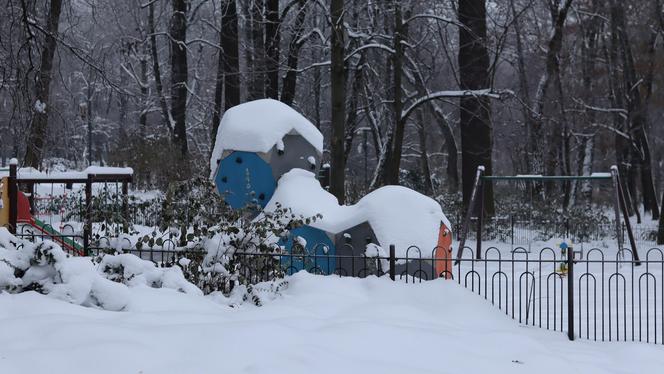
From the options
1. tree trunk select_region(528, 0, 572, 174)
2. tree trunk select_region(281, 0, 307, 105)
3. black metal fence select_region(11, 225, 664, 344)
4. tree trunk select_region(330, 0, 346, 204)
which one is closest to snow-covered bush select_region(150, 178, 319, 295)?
black metal fence select_region(11, 225, 664, 344)

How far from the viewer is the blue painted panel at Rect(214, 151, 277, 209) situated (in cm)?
1132

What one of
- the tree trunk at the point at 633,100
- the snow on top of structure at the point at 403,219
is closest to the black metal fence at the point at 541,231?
the tree trunk at the point at 633,100

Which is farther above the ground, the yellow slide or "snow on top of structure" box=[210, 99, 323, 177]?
"snow on top of structure" box=[210, 99, 323, 177]

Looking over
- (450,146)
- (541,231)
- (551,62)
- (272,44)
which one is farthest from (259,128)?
(450,146)

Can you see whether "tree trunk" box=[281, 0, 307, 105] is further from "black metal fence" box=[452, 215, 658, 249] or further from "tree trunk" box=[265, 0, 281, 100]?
"black metal fence" box=[452, 215, 658, 249]

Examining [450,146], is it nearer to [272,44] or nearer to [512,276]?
[272,44]

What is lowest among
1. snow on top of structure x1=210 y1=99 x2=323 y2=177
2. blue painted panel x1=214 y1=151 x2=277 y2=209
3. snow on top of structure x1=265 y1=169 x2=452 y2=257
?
snow on top of structure x1=265 y1=169 x2=452 y2=257

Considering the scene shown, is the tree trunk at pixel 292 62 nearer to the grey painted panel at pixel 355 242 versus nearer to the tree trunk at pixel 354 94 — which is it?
the tree trunk at pixel 354 94

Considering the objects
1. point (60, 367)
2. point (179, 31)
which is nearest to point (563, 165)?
point (179, 31)

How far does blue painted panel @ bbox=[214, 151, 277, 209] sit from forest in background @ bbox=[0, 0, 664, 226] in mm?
1755

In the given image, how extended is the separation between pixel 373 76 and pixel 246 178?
14.0 m

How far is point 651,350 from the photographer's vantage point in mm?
7078

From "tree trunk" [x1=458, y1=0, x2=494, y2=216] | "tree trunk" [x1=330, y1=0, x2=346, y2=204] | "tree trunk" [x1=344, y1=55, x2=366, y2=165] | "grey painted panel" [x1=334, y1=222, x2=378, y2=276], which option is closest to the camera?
"grey painted panel" [x1=334, y1=222, x2=378, y2=276]

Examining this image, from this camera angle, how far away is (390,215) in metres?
9.38
